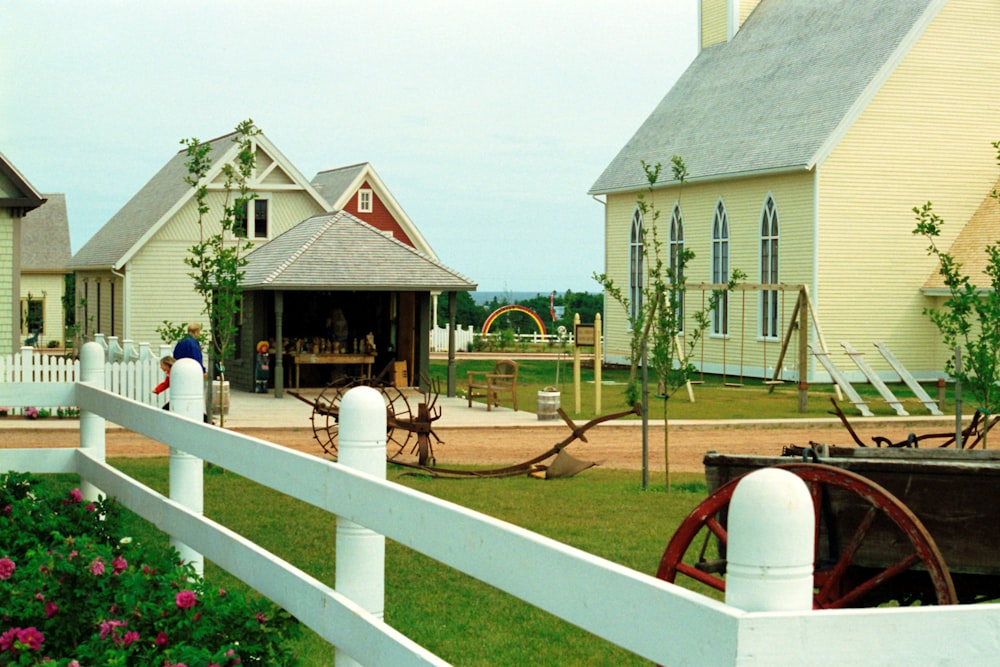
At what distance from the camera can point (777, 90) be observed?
1547 inches

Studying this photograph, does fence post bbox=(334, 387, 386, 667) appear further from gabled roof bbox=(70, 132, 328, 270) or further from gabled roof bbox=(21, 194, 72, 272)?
gabled roof bbox=(21, 194, 72, 272)

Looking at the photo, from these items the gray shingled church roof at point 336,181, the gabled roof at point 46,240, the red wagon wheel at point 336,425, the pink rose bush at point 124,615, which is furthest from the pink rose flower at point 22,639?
the gabled roof at point 46,240

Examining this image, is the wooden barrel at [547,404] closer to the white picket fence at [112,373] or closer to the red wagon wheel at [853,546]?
the white picket fence at [112,373]

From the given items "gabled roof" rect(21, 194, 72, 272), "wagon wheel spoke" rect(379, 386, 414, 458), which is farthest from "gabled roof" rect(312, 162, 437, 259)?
"wagon wheel spoke" rect(379, 386, 414, 458)

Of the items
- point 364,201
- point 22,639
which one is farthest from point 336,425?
point 364,201

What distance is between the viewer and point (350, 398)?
4.17m

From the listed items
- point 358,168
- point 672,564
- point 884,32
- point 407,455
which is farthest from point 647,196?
point 672,564

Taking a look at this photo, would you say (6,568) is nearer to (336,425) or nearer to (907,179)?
(336,425)

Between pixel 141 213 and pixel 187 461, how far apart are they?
141 ft

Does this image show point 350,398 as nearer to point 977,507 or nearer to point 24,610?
point 24,610

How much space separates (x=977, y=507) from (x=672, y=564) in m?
1.74

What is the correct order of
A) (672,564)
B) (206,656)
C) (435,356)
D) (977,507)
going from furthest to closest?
(435,356), (977,507), (672,564), (206,656)

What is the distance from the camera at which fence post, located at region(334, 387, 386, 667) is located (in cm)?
416

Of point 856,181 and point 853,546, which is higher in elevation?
point 856,181
